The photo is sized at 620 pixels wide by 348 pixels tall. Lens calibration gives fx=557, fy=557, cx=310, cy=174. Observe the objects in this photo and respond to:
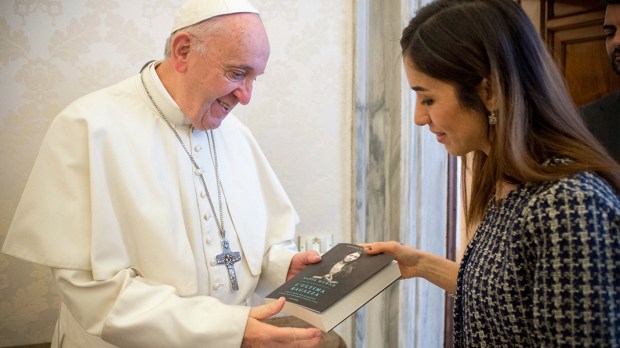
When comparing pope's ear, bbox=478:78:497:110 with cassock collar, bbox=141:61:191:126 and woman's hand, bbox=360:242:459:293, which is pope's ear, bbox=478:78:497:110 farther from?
cassock collar, bbox=141:61:191:126

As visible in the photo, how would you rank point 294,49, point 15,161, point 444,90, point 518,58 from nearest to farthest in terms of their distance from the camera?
point 518,58 < point 444,90 < point 15,161 < point 294,49

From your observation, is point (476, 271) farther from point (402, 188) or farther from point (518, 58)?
point (402, 188)

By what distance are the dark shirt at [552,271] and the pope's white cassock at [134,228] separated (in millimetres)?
673

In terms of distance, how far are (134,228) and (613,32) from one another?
67.7 inches

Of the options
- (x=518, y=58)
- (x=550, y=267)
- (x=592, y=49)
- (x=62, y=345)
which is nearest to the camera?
(x=550, y=267)

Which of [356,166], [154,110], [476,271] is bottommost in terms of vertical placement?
[476,271]

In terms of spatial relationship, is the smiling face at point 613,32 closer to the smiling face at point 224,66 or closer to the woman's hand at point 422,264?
the woman's hand at point 422,264

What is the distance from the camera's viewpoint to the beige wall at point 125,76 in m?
2.00

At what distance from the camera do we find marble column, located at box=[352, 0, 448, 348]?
8.02 feet

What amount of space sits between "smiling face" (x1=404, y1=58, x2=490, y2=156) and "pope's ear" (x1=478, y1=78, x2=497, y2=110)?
0.11ft

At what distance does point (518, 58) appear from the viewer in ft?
4.07

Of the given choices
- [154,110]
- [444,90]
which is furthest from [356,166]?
[444,90]

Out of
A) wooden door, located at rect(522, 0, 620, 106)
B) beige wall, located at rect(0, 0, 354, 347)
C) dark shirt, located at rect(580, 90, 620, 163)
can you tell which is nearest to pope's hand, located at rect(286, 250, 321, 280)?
beige wall, located at rect(0, 0, 354, 347)

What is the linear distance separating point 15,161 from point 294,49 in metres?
1.17
